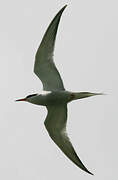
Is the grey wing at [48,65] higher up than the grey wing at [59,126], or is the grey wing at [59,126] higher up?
the grey wing at [48,65]

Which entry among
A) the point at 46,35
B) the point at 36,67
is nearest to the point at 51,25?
the point at 46,35

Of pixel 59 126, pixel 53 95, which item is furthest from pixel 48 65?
pixel 59 126

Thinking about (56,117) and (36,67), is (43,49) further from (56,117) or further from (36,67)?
(56,117)

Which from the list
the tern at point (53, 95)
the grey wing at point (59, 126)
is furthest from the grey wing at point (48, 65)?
the grey wing at point (59, 126)

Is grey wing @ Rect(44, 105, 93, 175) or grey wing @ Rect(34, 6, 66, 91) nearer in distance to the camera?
grey wing @ Rect(34, 6, 66, 91)

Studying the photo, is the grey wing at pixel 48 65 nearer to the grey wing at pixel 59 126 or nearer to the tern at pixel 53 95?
the tern at pixel 53 95

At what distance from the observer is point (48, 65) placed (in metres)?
12.1

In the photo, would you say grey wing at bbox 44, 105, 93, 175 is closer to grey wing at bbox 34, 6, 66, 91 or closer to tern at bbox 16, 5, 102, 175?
tern at bbox 16, 5, 102, 175

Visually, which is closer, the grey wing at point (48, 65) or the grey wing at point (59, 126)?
the grey wing at point (48, 65)

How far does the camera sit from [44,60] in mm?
12094

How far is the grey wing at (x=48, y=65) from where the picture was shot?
11.8 m

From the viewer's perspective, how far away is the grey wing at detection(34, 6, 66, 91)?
11.8m

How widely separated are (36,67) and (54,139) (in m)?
1.85

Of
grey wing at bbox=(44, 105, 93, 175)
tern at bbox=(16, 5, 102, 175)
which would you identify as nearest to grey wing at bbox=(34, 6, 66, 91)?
tern at bbox=(16, 5, 102, 175)
